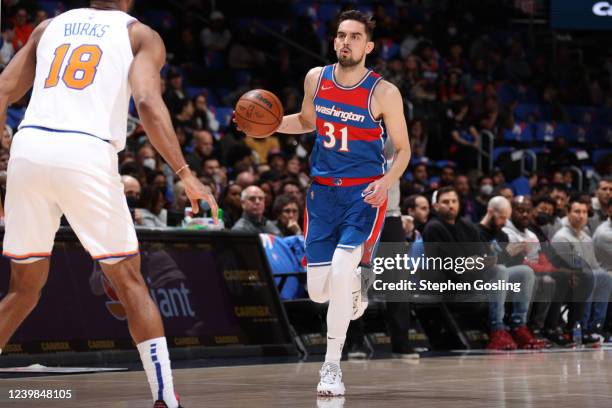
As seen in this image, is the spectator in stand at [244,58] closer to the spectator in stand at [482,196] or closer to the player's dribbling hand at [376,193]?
the spectator in stand at [482,196]

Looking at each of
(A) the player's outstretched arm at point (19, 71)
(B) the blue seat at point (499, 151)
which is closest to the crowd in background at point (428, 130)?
(B) the blue seat at point (499, 151)

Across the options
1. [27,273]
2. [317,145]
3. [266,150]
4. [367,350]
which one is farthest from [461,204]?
[27,273]

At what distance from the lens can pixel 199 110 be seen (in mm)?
16688

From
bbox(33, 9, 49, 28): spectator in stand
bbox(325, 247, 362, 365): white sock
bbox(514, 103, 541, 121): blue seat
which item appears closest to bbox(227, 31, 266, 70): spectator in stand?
bbox(33, 9, 49, 28): spectator in stand

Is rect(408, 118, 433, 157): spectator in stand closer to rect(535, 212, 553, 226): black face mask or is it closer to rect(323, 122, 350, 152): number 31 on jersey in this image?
rect(535, 212, 553, 226): black face mask

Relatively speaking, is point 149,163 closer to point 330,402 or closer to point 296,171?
point 296,171

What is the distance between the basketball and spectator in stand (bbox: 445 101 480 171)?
12488mm

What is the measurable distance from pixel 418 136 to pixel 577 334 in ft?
21.6

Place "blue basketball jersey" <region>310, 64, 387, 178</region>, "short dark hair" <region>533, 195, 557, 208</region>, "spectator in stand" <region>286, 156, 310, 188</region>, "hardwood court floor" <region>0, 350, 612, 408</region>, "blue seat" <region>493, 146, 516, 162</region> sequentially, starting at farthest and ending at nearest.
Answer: "blue seat" <region>493, 146, 516, 162</region>
"short dark hair" <region>533, 195, 557, 208</region>
"spectator in stand" <region>286, 156, 310, 188</region>
"blue basketball jersey" <region>310, 64, 387, 178</region>
"hardwood court floor" <region>0, 350, 612, 408</region>

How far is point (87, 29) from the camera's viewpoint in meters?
5.67

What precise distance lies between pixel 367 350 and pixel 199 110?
587 centimetres

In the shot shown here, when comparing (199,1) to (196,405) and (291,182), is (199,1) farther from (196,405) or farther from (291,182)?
(196,405)

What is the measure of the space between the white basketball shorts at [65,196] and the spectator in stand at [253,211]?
20.7 ft

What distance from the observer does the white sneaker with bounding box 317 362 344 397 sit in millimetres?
7273
